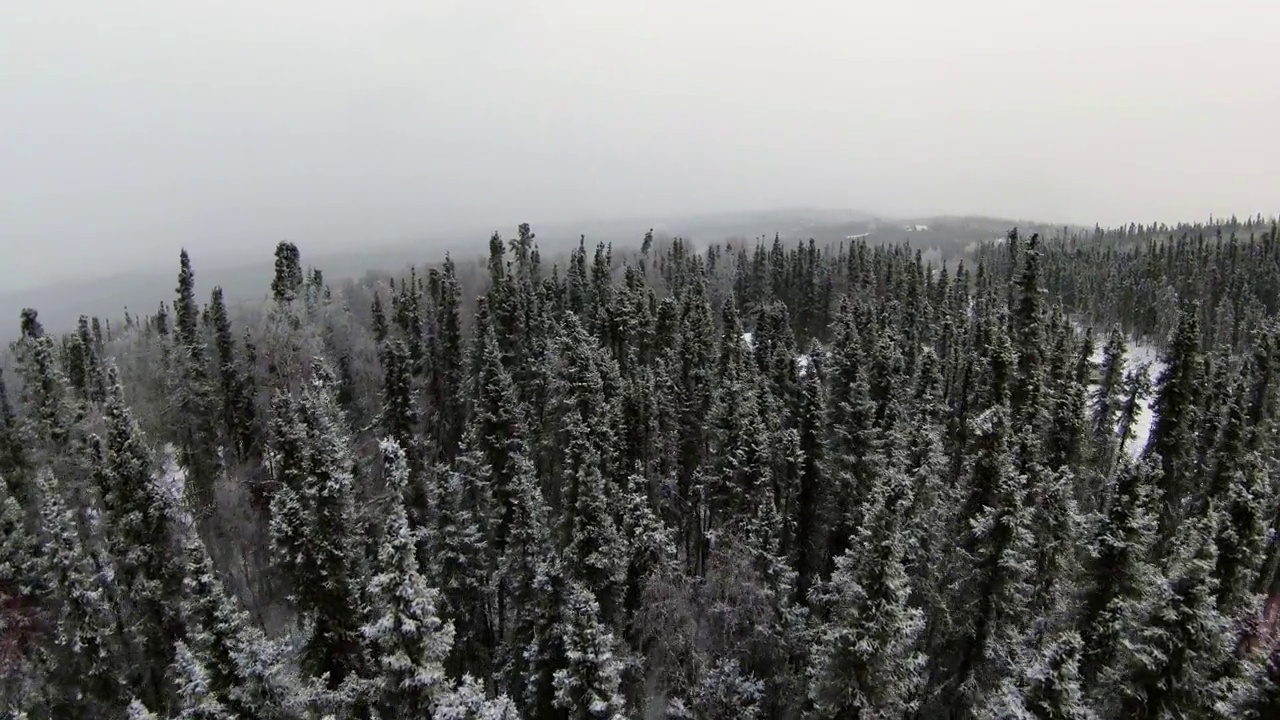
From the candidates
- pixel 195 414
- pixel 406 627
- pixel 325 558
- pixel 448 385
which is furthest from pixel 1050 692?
pixel 195 414

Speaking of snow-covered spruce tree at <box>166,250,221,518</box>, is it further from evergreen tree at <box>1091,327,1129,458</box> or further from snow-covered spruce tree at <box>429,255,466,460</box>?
evergreen tree at <box>1091,327,1129,458</box>

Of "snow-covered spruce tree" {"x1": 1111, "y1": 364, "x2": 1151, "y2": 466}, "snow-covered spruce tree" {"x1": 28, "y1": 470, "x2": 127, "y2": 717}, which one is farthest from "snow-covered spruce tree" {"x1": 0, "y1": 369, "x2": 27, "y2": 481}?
"snow-covered spruce tree" {"x1": 1111, "y1": 364, "x2": 1151, "y2": 466}

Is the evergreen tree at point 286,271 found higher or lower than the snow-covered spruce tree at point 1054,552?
higher

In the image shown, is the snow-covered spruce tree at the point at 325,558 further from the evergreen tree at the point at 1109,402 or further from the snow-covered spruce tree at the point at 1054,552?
the evergreen tree at the point at 1109,402

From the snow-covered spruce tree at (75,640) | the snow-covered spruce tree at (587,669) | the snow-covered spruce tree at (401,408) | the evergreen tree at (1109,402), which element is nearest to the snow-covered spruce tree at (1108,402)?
the evergreen tree at (1109,402)

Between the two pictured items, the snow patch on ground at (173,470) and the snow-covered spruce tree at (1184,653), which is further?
the snow patch on ground at (173,470)

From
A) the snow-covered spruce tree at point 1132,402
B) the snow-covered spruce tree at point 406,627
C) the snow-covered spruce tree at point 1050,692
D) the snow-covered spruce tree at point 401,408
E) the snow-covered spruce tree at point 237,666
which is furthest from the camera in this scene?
the snow-covered spruce tree at point 1132,402
